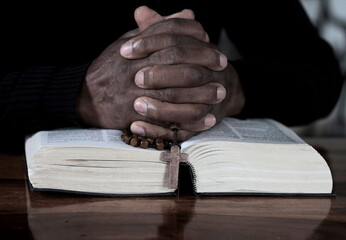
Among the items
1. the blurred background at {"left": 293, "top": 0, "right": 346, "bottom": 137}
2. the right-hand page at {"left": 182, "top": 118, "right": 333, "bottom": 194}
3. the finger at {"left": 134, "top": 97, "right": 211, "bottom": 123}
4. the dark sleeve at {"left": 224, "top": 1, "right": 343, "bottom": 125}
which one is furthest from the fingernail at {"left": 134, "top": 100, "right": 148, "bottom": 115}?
the blurred background at {"left": 293, "top": 0, "right": 346, "bottom": 137}

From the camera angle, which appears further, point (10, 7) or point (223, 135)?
point (10, 7)

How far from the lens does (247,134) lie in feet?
2.77

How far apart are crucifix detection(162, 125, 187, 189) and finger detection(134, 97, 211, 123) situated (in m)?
0.11

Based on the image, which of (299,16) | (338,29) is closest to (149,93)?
(299,16)

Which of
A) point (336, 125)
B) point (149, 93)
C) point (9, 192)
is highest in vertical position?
point (149, 93)

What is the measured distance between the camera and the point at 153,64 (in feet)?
2.75

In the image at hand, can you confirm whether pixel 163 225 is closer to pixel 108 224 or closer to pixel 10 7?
pixel 108 224

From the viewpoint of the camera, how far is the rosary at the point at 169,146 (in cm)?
72

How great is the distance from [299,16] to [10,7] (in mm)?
811

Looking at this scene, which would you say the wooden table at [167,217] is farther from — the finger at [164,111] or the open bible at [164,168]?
the finger at [164,111]

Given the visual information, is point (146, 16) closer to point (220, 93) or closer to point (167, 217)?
point (220, 93)

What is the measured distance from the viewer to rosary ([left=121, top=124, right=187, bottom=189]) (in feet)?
2.35

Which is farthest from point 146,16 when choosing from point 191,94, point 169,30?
point 191,94

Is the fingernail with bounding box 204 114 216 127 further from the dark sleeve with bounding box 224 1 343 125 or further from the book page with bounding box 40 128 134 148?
the dark sleeve with bounding box 224 1 343 125
